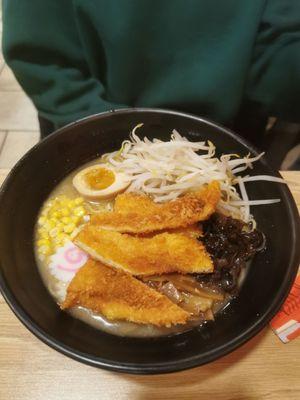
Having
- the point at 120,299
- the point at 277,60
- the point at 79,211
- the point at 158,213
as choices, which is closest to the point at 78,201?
the point at 79,211

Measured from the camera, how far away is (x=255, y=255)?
3.51ft

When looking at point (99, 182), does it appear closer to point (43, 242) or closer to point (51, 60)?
point (43, 242)

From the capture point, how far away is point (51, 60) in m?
1.32

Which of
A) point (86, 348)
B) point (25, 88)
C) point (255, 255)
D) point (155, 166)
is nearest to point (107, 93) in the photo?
point (25, 88)

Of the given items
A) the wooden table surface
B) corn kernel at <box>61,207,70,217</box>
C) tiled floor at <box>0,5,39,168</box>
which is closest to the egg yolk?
corn kernel at <box>61,207,70,217</box>

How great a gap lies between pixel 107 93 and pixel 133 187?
451mm

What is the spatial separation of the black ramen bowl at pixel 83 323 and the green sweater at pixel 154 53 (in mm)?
166

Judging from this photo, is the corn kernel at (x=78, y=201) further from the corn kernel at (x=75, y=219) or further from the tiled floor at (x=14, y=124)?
the tiled floor at (x=14, y=124)

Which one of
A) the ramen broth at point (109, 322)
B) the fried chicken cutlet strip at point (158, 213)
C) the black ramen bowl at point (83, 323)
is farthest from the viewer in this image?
the fried chicken cutlet strip at point (158, 213)

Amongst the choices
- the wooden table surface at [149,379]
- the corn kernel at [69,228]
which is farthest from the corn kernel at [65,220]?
the wooden table surface at [149,379]

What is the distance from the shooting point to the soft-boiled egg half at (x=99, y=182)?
1233 mm

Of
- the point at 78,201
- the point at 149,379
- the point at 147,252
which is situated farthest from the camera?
the point at 78,201

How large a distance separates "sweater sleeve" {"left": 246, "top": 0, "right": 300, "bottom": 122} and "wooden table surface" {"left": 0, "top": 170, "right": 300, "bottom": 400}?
0.92 m

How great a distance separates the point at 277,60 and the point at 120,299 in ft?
3.25
